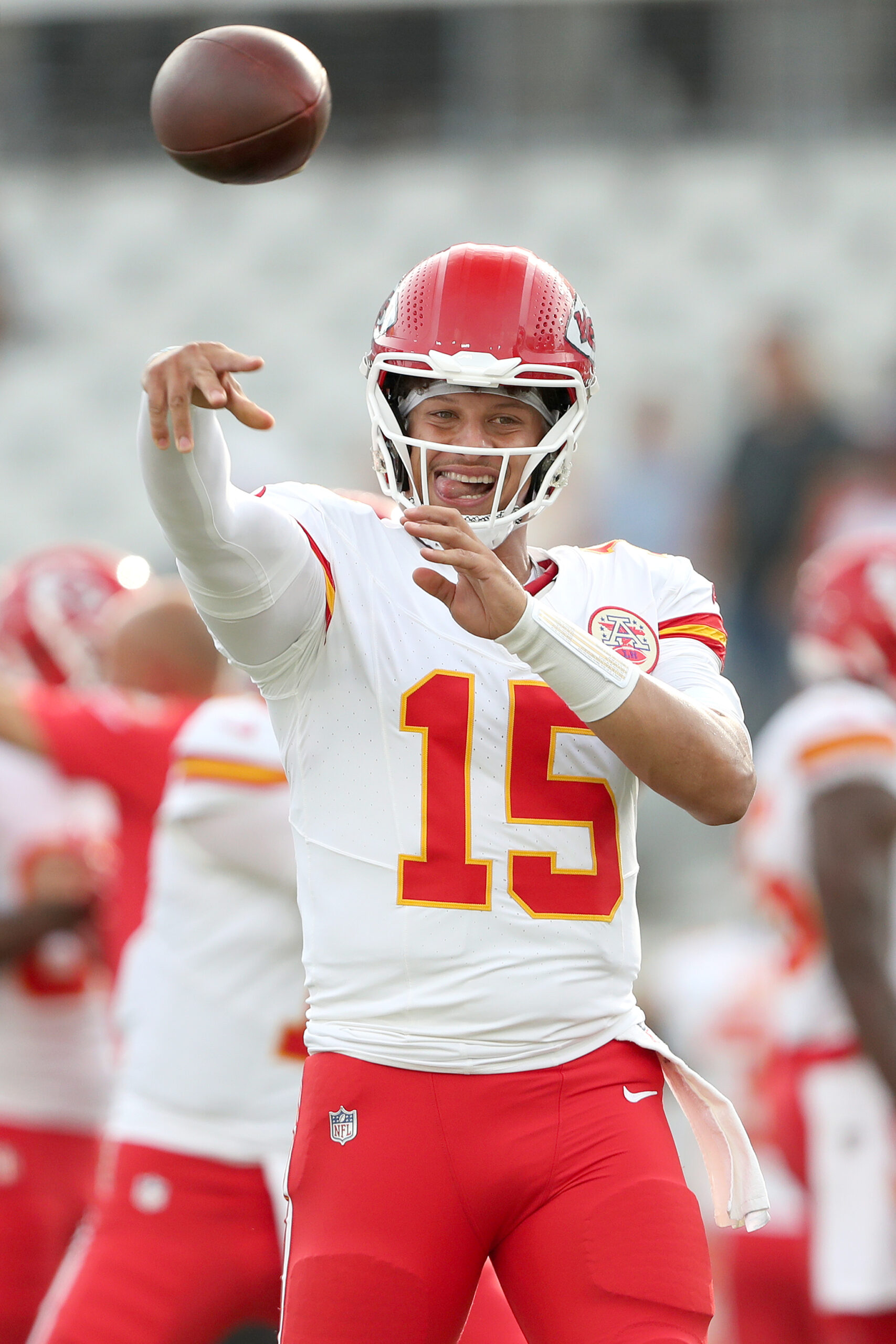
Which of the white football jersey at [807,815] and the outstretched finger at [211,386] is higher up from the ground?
the outstretched finger at [211,386]

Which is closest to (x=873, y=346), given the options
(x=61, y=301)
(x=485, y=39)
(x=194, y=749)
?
(x=485, y=39)

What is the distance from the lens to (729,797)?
9.11ft

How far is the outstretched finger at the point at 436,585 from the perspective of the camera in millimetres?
2605

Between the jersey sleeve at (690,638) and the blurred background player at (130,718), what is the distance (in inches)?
63.7

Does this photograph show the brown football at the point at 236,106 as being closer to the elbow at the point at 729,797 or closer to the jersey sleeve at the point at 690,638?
the jersey sleeve at the point at 690,638

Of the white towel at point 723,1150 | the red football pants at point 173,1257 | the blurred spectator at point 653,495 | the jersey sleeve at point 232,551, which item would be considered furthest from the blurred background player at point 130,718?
the blurred spectator at point 653,495

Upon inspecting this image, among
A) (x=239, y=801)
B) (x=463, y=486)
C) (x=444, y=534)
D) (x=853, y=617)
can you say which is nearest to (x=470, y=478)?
(x=463, y=486)

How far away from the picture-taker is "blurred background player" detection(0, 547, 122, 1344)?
465 centimetres

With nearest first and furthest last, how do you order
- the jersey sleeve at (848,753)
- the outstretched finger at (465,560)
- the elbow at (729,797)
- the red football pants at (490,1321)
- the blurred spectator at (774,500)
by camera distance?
the outstretched finger at (465,560) → the elbow at (729,797) → the red football pants at (490,1321) → the jersey sleeve at (848,753) → the blurred spectator at (774,500)

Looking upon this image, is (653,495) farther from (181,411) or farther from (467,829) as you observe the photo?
(181,411)

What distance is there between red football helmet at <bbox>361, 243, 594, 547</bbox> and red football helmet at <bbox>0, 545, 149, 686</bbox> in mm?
2714

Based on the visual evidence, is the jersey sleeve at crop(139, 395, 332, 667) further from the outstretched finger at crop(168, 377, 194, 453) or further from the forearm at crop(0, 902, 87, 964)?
the forearm at crop(0, 902, 87, 964)

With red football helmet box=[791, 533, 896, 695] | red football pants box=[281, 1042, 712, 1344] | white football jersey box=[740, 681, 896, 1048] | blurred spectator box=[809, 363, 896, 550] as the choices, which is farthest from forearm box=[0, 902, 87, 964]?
blurred spectator box=[809, 363, 896, 550]

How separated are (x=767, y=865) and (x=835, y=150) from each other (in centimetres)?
691
